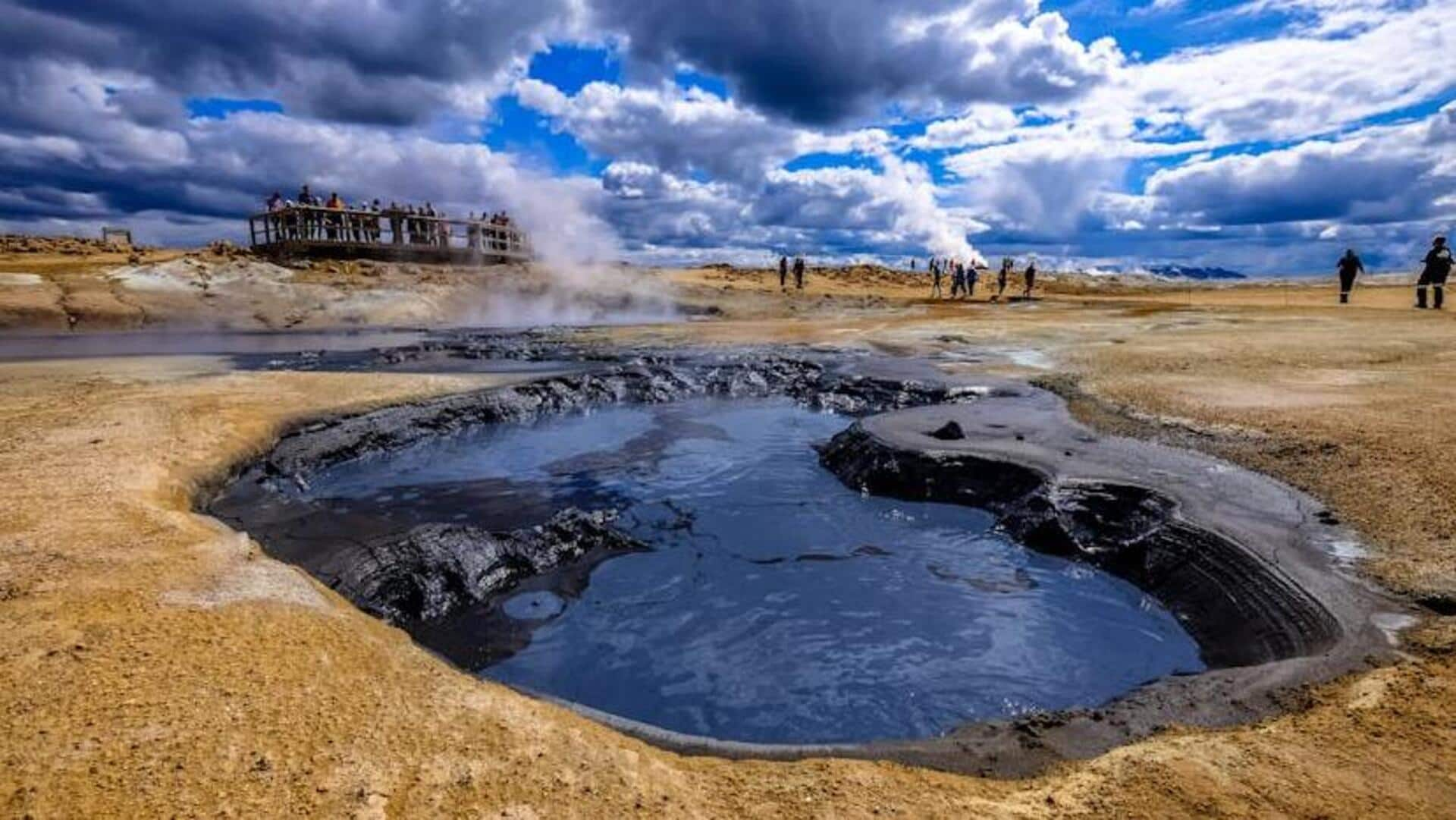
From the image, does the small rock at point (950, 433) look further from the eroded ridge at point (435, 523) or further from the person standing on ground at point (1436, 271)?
the person standing on ground at point (1436, 271)

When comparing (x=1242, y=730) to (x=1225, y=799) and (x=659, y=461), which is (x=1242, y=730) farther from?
(x=659, y=461)

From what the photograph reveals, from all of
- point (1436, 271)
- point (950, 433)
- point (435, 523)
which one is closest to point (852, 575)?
point (950, 433)

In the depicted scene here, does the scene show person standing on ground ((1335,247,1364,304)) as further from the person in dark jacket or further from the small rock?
the small rock

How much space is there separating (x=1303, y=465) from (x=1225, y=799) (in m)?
4.66

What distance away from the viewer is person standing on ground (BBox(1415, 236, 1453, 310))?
18.3 m

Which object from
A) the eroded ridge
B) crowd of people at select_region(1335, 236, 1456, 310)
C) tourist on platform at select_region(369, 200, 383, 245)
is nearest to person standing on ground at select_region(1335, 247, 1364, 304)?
crowd of people at select_region(1335, 236, 1456, 310)

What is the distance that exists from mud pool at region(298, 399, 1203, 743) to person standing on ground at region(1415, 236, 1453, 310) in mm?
18815

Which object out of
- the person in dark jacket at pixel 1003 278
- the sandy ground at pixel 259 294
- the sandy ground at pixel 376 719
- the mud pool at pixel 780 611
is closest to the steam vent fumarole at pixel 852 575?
the mud pool at pixel 780 611

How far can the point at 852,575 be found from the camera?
18.5ft

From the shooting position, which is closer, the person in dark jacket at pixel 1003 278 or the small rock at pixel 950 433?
the small rock at pixel 950 433

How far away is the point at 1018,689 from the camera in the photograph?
13.5ft

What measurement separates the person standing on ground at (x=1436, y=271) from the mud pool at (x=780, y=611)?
1881 cm

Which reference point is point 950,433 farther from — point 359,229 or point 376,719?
point 359,229

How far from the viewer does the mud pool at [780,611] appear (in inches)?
161
